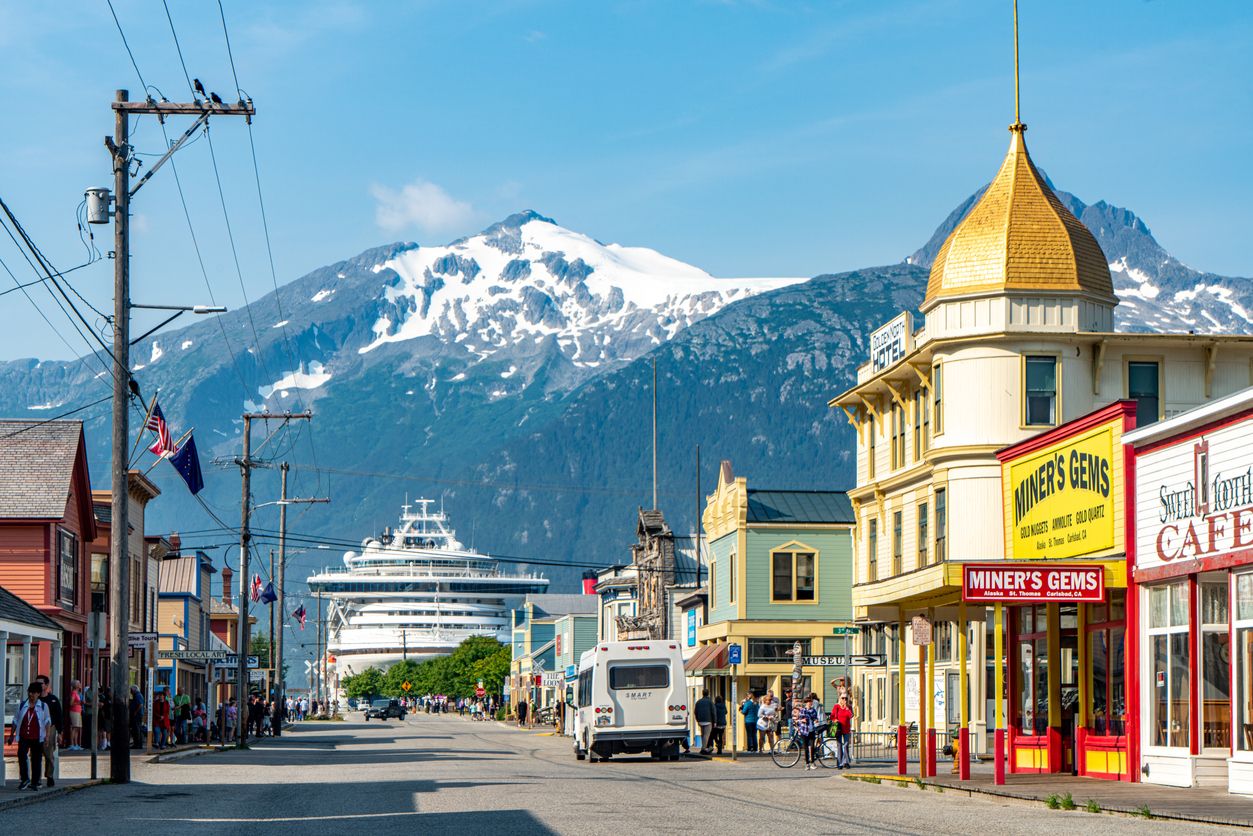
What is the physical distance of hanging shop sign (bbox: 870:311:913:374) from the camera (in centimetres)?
4609

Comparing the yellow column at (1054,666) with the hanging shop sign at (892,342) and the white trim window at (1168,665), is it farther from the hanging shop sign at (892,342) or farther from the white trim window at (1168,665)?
the hanging shop sign at (892,342)

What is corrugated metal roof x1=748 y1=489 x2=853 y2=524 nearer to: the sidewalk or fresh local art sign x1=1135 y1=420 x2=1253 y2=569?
the sidewalk

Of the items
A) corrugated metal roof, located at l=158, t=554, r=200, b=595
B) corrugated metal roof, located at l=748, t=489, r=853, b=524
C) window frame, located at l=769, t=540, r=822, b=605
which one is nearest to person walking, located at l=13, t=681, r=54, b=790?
corrugated metal roof, located at l=748, t=489, r=853, b=524

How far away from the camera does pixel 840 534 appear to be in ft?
207

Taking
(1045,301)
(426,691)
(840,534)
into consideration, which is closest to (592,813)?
(1045,301)

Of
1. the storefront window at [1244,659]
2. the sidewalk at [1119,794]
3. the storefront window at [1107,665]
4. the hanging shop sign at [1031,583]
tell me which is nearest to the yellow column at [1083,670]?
the storefront window at [1107,665]

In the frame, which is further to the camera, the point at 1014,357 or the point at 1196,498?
the point at 1014,357

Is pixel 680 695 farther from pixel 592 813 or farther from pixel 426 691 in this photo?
pixel 426 691

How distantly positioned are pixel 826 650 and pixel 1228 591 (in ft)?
123

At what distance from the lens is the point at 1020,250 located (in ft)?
139

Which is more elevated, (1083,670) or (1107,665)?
(1107,665)

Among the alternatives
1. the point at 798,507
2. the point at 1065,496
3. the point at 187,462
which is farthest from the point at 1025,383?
the point at 798,507

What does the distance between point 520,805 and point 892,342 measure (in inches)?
1028

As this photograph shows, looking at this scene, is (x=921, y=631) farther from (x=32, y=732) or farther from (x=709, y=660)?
(x=709, y=660)
